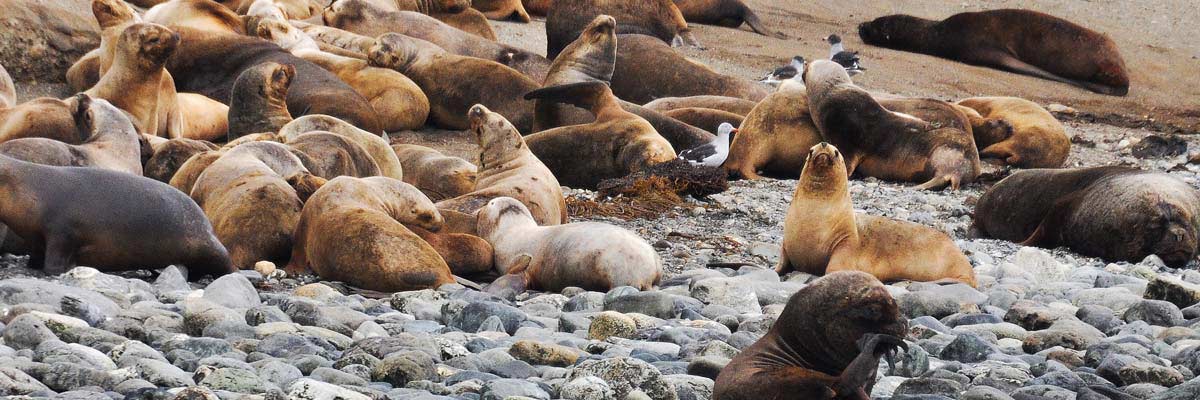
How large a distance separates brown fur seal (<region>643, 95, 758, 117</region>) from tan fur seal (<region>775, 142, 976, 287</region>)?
17.3 ft

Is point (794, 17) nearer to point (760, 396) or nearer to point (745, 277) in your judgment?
point (745, 277)

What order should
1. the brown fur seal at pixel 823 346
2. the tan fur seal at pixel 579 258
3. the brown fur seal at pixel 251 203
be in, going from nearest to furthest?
the brown fur seal at pixel 823 346, the tan fur seal at pixel 579 258, the brown fur seal at pixel 251 203

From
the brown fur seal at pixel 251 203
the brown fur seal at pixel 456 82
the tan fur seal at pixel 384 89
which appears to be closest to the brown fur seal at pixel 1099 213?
the brown fur seal at pixel 251 203

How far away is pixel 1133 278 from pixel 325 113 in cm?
579

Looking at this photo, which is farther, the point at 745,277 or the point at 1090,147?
the point at 1090,147

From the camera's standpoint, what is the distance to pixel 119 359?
365cm

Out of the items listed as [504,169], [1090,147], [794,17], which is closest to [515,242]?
[504,169]

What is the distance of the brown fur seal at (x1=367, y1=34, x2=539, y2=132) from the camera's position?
1158 centimetres

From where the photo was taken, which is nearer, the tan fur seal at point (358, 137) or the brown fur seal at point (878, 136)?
the tan fur seal at point (358, 137)

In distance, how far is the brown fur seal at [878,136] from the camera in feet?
33.5

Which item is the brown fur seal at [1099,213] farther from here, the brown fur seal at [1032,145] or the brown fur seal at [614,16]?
the brown fur seal at [614,16]

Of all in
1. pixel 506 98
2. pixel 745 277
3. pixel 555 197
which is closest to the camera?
pixel 745 277

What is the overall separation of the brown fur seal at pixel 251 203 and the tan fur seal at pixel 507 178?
89 cm

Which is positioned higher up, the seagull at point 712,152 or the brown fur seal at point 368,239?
the brown fur seal at point 368,239
